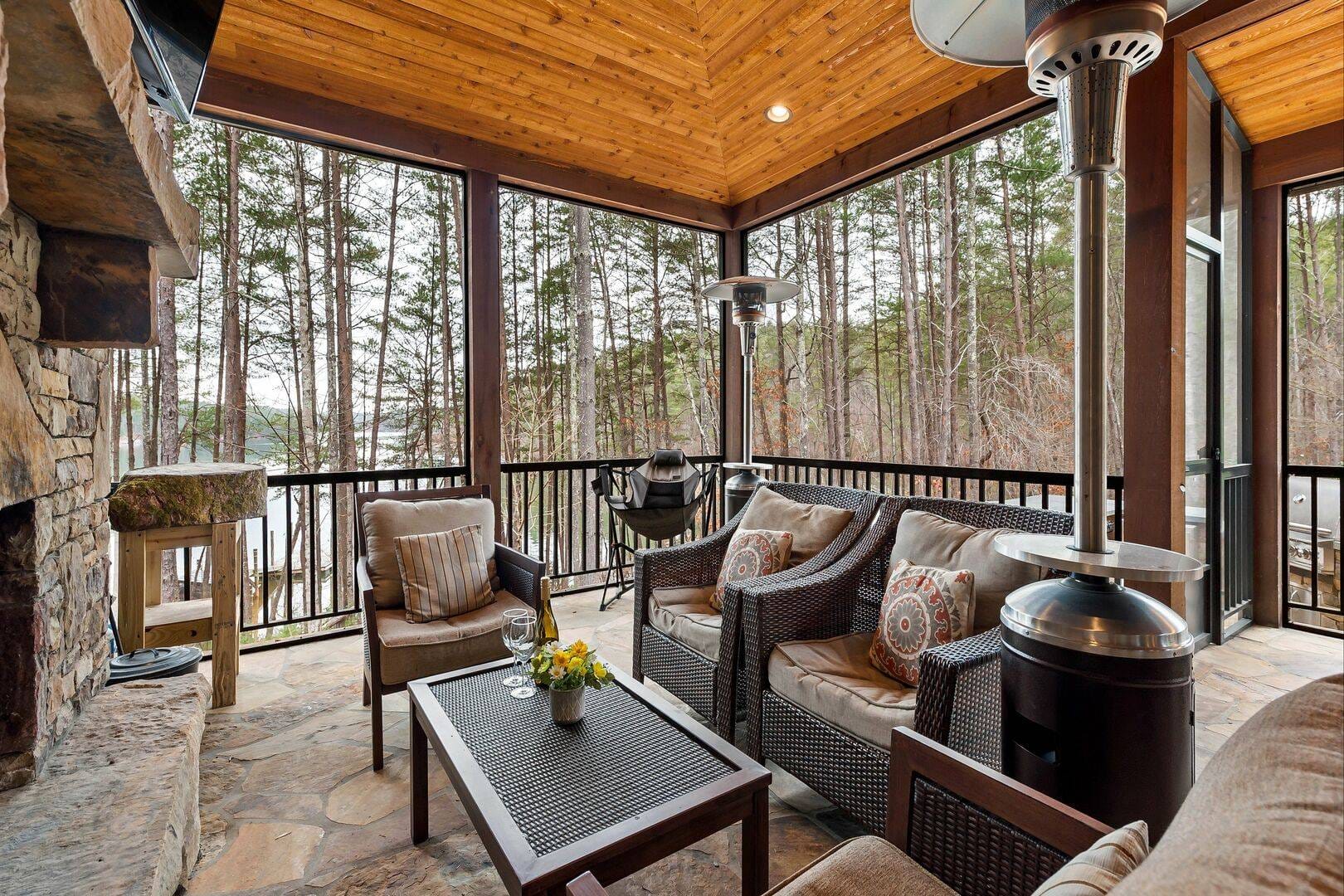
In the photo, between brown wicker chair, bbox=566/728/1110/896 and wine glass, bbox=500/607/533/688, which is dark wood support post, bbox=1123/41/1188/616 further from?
wine glass, bbox=500/607/533/688

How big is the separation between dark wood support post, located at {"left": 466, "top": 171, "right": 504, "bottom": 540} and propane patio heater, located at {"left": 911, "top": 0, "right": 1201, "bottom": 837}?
9.75ft

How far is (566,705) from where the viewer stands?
1.63m

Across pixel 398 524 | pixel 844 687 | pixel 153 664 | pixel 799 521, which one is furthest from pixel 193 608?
pixel 844 687

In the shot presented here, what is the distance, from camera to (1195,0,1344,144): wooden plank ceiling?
279 cm

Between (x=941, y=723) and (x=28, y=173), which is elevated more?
(x=28, y=173)

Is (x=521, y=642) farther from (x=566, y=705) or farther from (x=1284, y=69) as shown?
(x=1284, y=69)

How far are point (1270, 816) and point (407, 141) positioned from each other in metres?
4.27

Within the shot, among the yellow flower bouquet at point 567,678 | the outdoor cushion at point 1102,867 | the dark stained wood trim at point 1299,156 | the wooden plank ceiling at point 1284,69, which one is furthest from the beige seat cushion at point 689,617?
the dark stained wood trim at point 1299,156

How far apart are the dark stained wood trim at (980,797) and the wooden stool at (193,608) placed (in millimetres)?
2760

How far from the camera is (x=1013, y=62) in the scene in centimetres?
168

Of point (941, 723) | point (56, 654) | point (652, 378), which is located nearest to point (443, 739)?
point (56, 654)

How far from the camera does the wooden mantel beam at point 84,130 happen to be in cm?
93

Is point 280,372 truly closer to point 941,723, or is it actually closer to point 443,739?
point 443,739

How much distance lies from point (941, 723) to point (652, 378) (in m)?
6.05
